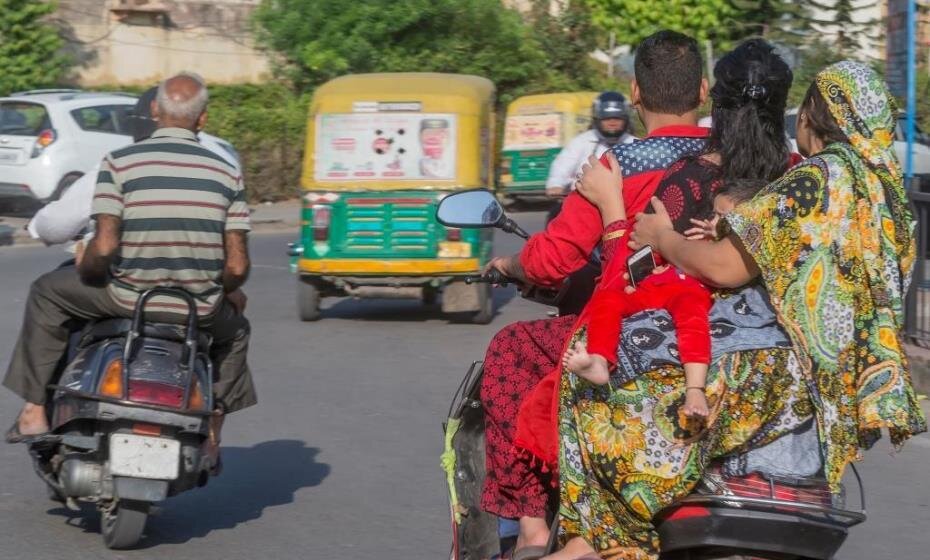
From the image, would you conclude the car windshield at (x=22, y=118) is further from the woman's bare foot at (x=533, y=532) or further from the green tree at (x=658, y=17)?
the woman's bare foot at (x=533, y=532)

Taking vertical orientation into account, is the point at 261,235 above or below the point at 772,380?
below

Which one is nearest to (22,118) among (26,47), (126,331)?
(26,47)

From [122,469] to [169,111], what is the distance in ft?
4.43

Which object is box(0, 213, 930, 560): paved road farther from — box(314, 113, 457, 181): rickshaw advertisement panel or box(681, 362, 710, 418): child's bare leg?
box(681, 362, 710, 418): child's bare leg

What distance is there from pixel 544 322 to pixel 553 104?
1944cm

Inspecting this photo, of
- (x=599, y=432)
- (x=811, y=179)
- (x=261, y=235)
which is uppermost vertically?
(x=811, y=179)

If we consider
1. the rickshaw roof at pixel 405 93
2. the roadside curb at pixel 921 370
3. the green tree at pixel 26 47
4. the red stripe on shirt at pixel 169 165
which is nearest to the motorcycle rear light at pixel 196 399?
the red stripe on shirt at pixel 169 165

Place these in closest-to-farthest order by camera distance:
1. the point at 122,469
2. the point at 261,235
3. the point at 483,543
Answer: the point at 483,543 < the point at 122,469 < the point at 261,235

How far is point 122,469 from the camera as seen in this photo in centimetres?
541

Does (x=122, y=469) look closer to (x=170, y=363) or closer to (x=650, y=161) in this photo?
(x=170, y=363)

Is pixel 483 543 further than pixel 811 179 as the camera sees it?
Yes

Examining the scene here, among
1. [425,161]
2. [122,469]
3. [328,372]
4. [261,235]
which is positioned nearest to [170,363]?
[122,469]

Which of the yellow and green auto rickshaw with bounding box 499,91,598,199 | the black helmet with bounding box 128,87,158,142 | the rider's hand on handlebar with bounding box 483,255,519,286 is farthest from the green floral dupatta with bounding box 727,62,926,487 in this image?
the yellow and green auto rickshaw with bounding box 499,91,598,199

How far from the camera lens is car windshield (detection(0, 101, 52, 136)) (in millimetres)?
19484
